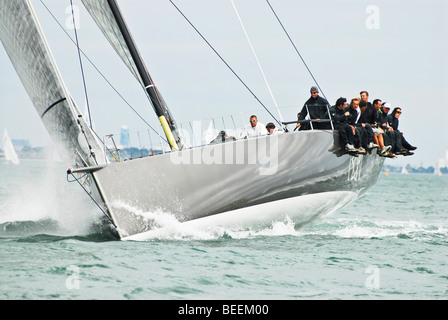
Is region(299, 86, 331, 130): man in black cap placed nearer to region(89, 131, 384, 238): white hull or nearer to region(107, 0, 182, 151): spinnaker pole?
region(89, 131, 384, 238): white hull

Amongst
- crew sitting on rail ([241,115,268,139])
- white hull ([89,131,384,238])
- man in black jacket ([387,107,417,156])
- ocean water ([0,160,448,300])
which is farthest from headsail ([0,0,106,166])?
man in black jacket ([387,107,417,156])

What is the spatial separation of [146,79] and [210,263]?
3.47 metres

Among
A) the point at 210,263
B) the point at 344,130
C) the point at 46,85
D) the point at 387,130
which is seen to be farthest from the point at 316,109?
the point at 46,85

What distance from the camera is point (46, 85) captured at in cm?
1020

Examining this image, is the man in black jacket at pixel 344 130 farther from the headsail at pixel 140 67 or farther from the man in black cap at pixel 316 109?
the headsail at pixel 140 67

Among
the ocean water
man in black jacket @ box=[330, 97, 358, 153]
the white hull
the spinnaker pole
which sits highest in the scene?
the spinnaker pole

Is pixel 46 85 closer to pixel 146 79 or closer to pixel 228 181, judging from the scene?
pixel 146 79

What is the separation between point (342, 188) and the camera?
1173cm

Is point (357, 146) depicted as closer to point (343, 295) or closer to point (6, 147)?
point (343, 295)

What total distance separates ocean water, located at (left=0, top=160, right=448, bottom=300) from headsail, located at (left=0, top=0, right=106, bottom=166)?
1205mm

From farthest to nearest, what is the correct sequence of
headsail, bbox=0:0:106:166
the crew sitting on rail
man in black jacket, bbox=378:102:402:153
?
1. man in black jacket, bbox=378:102:402:153
2. the crew sitting on rail
3. headsail, bbox=0:0:106:166

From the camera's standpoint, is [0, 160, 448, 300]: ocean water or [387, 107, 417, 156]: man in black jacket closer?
[0, 160, 448, 300]: ocean water

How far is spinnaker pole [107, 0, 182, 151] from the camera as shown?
10.2 m

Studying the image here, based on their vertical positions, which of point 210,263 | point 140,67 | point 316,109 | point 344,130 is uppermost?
point 140,67
